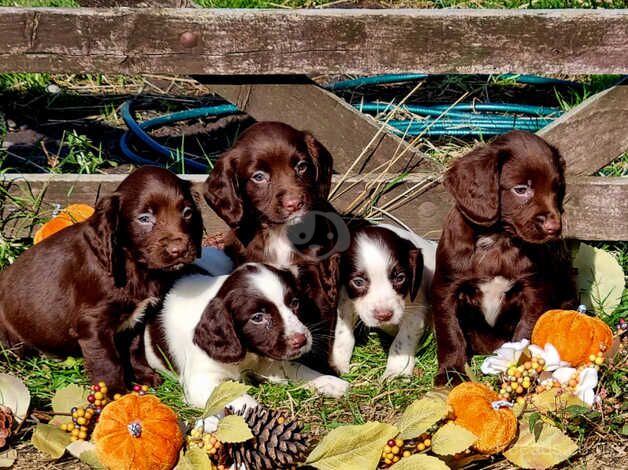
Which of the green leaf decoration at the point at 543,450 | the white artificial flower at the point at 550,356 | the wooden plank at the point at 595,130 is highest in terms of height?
the wooden plank at the point at 595,130

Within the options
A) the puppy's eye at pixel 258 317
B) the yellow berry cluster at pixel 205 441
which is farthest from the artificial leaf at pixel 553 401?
the yellow berry cluster at pixel 205 441

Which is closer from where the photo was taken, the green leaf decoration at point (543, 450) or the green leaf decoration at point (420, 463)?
the green leaf decoration at point (420, 463)

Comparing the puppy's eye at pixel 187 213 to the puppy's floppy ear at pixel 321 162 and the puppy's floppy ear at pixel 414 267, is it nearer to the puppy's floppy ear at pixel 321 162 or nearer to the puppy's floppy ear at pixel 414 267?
the puppy's floppy ear at pixel 321 162

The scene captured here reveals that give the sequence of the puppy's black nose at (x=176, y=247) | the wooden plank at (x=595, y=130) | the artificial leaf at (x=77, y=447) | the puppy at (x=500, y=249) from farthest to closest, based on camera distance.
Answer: the wooden plank at (x=595, y=130) < the puppy's black nose at (x=176, y=247) < the puppy at (x=500, y=249) < the artificial leaf at (x=77, y=447)

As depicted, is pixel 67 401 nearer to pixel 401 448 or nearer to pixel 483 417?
pixel 401 448

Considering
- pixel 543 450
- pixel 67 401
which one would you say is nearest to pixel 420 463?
pixel 543 450

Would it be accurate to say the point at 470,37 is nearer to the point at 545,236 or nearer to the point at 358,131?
the point at 358,131

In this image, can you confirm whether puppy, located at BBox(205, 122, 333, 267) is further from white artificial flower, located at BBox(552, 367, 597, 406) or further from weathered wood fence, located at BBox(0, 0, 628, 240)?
white artificial flower, located at BBox(552, 367, 597, 406)

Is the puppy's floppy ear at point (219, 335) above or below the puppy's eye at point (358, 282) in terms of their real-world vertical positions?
below
